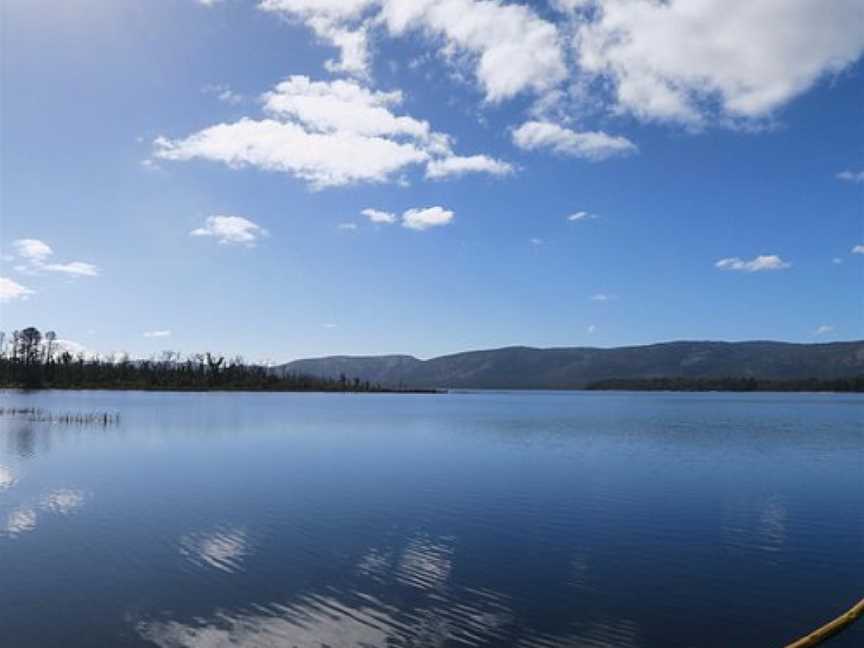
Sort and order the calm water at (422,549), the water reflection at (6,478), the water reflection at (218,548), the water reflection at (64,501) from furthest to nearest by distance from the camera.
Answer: the water reflection at (6,478) < the water reflection at (64,501) < the water reflection at (218,548) < the calm water at (422,549)

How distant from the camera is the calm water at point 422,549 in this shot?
19.1 m

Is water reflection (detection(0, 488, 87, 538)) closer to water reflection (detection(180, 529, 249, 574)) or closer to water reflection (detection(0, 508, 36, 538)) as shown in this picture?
water reflection (detection(0, 508, 36, 538))

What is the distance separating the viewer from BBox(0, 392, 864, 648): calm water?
62.7 ft

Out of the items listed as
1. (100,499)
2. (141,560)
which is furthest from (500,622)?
(100,499)

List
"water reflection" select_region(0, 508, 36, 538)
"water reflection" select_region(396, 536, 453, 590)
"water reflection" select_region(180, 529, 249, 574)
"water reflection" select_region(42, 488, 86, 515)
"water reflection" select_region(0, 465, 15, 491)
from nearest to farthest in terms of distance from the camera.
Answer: "water reflection" select_region(396, 536, 453, 590) < "water reflection" select_region(180, 529, 249, 574) < "water reflection" select_region(0, 508, 36, 538) < "water reflection" select_region(42, 488, 86, 515) < "water reflection" select_region(0, 465, 15, 491)

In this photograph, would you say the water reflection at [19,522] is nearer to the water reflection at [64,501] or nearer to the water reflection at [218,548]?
the water reflection at [64,501]

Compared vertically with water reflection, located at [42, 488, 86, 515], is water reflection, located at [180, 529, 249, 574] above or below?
below

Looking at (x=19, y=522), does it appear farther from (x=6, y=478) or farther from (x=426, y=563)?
(x=426, y=563)

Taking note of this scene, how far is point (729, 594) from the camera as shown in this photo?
73.4ft

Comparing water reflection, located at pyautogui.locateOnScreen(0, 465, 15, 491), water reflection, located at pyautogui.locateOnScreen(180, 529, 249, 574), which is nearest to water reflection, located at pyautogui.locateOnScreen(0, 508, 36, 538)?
water reflection, located at pyautogui.locateOnScreen(180, 529, 249, 574)

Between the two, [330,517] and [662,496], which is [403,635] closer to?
[330,517]

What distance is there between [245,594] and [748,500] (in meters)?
31.1

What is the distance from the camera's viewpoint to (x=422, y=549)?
2762 centimetres

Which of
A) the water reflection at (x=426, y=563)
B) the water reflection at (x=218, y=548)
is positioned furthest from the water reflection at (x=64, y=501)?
the water reflection at (x=426, y=563)
